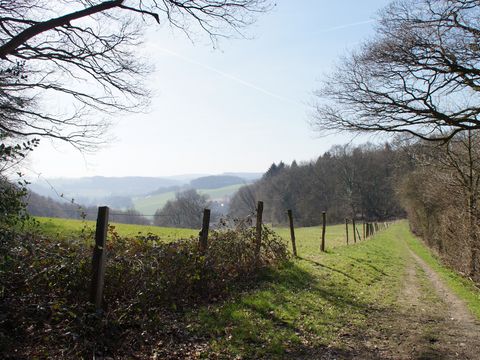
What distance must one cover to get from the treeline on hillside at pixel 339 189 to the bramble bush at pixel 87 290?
230 feet

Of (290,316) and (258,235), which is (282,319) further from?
(258,235)

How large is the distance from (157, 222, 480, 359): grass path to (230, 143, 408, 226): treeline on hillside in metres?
67.2

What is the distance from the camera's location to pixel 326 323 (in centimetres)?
724

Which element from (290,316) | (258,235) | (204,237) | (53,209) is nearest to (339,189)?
(258,235)

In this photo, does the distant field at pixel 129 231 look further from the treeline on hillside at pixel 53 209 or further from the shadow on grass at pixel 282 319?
the shadow on grass at pixel 282 319

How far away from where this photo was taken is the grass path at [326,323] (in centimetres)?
→ 579

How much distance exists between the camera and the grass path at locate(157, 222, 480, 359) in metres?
5.79

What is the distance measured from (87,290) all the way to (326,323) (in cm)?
442

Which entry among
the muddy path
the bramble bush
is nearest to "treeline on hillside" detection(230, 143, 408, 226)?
the muddy path

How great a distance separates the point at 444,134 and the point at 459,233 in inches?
201

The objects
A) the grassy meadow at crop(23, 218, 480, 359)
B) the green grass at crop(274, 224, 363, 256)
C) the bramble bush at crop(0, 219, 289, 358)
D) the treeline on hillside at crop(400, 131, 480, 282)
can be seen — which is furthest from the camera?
the green grass at crop(274, 224, 363, 256)

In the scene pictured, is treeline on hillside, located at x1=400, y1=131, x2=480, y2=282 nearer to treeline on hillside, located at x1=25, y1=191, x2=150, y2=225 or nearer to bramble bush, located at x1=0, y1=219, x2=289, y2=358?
bramble bush, located at x1=0, y1=219, x2=289, y2=358

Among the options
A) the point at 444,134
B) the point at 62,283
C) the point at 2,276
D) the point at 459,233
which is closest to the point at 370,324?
the point at 62,283

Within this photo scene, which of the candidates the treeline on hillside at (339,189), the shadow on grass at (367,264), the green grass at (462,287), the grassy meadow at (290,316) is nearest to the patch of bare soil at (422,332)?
the grassy meadow at (290,316)
